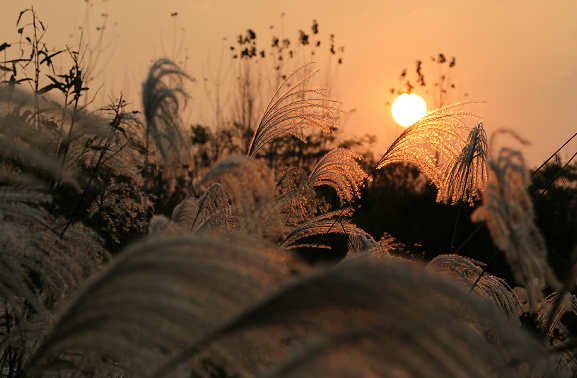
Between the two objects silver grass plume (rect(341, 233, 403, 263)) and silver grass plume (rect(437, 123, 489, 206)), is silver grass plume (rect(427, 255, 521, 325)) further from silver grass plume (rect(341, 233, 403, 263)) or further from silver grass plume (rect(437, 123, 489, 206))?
silver grass plume (rect(437, 123, 489, 206))

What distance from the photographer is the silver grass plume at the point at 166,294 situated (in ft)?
2.45

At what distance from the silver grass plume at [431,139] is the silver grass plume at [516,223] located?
1827 millimetres

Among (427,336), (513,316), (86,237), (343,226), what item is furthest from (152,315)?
(513,316)

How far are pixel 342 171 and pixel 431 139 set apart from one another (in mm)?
629

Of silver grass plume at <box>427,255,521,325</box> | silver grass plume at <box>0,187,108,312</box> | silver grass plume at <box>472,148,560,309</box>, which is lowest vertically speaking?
silver grass plume at <box>0,187,108,312</box>

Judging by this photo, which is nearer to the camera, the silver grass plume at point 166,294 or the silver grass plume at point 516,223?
the silver grass plume at point 166,294

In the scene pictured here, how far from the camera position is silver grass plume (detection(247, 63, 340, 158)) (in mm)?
2963

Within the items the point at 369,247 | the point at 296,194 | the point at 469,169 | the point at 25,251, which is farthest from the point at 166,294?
the point at 469,169

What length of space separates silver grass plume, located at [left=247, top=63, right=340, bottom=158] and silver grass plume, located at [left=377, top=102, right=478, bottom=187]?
47cm

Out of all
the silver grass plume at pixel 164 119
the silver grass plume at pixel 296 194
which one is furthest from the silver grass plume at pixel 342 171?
the silver grass plume at pixel 164 119

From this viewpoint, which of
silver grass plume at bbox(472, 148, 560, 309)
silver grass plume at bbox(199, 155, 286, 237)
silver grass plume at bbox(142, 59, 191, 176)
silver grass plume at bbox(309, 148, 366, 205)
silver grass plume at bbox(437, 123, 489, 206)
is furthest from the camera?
silver grass plume at bbox(309, 148, 366, 205)

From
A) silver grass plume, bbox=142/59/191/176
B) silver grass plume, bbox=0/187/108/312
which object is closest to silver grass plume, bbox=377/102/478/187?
silver grass plume, bbox=142/59/191/176

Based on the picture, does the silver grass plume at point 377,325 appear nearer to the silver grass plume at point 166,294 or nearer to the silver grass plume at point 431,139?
the silver grass plume at point 166,294

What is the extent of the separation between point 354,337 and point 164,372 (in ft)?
1.20
